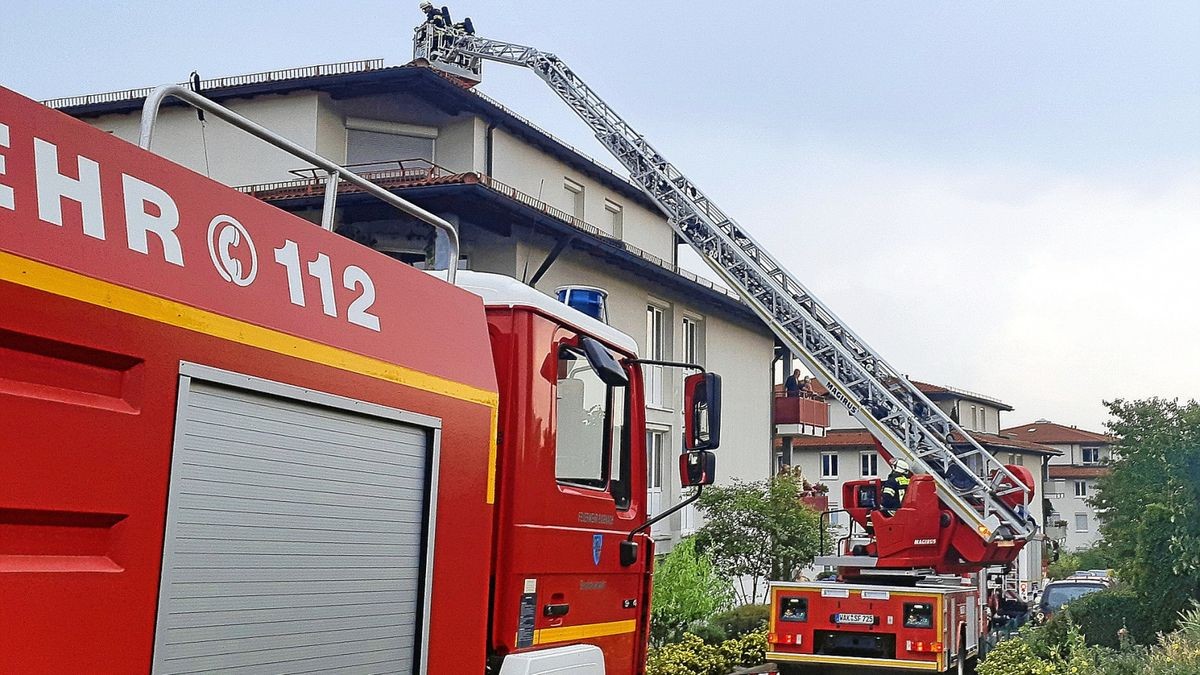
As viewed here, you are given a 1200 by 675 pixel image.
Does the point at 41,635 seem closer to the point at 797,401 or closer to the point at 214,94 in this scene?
the point at 214,94

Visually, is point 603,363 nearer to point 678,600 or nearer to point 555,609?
point 555,609

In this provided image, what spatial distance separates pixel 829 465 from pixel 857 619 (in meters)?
45.7

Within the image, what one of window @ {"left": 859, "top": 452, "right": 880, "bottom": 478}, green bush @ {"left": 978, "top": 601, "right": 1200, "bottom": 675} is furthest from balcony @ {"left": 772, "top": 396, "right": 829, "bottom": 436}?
window @ {"left": 859, "top": 452, "right": 880, "bottom": 478}

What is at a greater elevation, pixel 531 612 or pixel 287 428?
pixel 287 428

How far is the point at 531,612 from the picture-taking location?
5.02m

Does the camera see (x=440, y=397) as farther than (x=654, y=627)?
No

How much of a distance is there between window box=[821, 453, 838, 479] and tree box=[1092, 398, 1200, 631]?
44.4 m

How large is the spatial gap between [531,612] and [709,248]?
48.3 feet

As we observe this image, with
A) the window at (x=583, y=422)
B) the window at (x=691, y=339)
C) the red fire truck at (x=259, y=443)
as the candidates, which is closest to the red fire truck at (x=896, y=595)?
the window at (x=583, y=422)

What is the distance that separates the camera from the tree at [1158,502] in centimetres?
1218

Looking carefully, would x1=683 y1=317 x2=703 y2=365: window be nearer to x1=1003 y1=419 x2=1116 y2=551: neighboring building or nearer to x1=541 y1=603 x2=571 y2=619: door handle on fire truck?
x1=541 y1=603 x2=571 y2=619: door handle on fire truck

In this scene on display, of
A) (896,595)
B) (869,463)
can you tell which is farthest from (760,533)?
(869,463)

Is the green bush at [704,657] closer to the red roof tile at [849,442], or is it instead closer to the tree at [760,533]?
the tree at [760,533]

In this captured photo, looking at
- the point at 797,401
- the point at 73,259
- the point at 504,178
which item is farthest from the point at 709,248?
the point at 73,259
